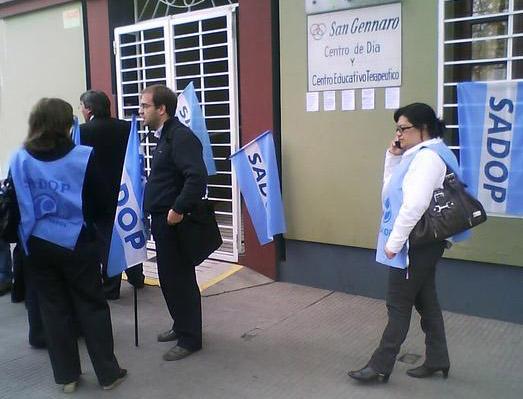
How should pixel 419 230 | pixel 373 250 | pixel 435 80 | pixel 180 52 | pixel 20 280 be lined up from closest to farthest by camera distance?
pixel 419 230 → pixel 20 280 → pixel 435 80 → pixel 373 250 → pixel 180 52

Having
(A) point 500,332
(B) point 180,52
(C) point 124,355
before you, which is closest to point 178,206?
(C) point 124,355

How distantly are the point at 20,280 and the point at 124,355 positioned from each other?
92cm

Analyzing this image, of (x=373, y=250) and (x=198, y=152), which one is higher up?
(x=198, y=152)

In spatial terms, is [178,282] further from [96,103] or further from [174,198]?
[96,103]

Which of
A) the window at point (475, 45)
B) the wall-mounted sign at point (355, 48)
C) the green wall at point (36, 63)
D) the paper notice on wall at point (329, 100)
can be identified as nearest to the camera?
the window at point (475, 45)

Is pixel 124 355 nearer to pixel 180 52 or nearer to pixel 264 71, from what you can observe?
pixel 264 71

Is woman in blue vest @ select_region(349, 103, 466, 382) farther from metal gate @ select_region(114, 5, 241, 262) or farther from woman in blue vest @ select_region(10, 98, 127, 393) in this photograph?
metal gate @ select_region(114, 5, 241, 262)

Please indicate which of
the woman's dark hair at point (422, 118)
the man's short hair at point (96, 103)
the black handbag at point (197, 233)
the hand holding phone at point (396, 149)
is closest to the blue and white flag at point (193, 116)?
the man's short hair at point (96, 103)

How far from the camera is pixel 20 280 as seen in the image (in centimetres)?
426

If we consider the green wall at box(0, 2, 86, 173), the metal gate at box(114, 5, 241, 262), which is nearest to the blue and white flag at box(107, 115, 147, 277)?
the metal gate at box(114, 5, 241, 262)

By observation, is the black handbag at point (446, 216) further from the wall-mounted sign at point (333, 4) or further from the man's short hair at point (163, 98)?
the wall-mounted sign at point (333, 4)

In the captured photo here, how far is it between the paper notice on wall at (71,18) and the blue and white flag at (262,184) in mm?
3359

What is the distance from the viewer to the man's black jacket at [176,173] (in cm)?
385

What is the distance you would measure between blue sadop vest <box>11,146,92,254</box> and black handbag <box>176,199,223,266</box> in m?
0.73
